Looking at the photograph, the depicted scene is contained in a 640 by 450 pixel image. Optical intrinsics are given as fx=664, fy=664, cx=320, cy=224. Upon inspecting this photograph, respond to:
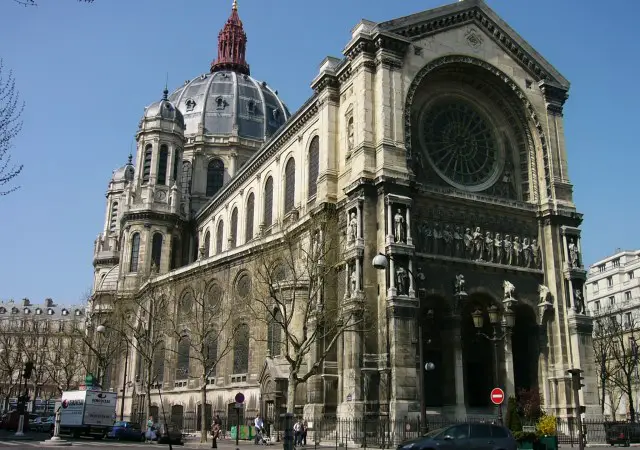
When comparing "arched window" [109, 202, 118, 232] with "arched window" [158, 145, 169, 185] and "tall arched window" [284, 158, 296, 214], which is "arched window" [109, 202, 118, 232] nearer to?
"arched window" [158, 145, 169, 185]

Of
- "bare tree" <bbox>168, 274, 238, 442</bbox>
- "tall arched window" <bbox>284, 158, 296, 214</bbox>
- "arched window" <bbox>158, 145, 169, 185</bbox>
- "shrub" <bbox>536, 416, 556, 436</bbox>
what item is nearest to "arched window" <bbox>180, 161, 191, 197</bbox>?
"arched window" <bbox>158, 145, 169, 185</bbox>

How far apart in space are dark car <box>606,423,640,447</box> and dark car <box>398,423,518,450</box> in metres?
16.3

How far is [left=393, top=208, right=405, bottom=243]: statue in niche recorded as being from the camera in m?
31.4

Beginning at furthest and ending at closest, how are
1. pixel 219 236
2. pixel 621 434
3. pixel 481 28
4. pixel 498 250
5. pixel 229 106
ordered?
pixel 229 106, pixel 219 236, pixel 481 28, pixel 498 250, pixel 621 434

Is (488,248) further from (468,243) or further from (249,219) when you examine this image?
(249,219)

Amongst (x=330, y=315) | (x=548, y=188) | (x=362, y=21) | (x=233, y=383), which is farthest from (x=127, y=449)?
(x=548, y=188)

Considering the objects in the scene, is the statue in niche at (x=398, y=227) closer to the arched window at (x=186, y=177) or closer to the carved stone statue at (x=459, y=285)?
the carved stone statue at (x=459, y=285)

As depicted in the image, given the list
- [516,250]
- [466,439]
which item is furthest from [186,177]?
[466,439]

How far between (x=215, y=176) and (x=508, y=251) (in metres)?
48.6

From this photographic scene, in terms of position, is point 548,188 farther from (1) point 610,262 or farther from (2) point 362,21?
(1) point 610,262

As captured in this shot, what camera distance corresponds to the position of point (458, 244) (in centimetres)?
3425

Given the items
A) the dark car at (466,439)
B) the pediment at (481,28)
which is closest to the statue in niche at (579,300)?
the pediment at (481,28)

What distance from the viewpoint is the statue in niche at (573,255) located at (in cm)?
3684

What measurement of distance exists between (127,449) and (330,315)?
41.9 feet
